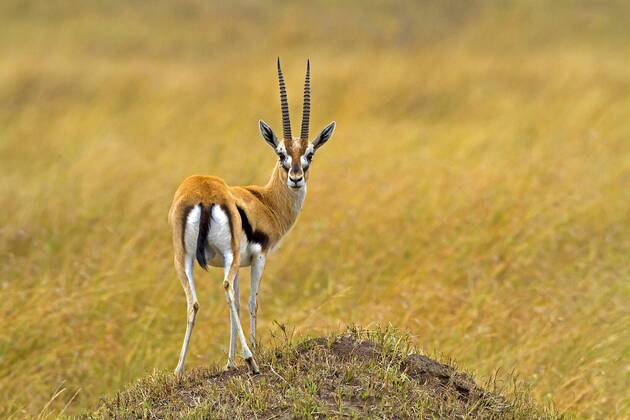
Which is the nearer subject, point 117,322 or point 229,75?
point 117,322

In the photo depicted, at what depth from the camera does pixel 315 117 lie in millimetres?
16906

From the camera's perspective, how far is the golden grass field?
328 inches

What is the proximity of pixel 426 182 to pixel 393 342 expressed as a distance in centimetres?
691

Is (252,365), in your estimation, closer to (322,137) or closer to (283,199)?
(283,199)

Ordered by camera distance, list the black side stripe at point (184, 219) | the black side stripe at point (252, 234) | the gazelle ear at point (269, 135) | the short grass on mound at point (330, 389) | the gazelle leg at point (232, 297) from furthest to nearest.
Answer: the gazelle ear at point (269, 135)
the black side stripe at point (252, 234)
the black side stripe at point (184, 219)
the gazelle leg at point (232, 297)
the short grass on mound at point (330, 389)

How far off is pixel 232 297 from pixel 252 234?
0.66 metres

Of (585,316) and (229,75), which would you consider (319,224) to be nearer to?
(585,316)

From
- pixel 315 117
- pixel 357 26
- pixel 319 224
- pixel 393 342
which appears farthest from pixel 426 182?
pixel 357 26

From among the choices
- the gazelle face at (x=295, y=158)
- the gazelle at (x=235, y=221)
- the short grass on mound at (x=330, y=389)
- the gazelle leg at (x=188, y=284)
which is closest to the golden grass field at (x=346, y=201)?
the gazelle at (x=235, y=221)

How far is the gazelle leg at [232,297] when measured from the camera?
516 cm

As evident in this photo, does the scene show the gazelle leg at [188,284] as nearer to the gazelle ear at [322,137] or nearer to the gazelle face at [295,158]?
the gazelle face at [295,158]

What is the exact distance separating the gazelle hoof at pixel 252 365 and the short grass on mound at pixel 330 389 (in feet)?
0.10

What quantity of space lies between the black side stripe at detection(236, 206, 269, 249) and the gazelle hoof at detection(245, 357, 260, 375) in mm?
813

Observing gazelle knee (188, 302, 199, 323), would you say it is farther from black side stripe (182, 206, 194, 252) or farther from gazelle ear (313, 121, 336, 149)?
gazelle ear (313, 121, 336, 149)
